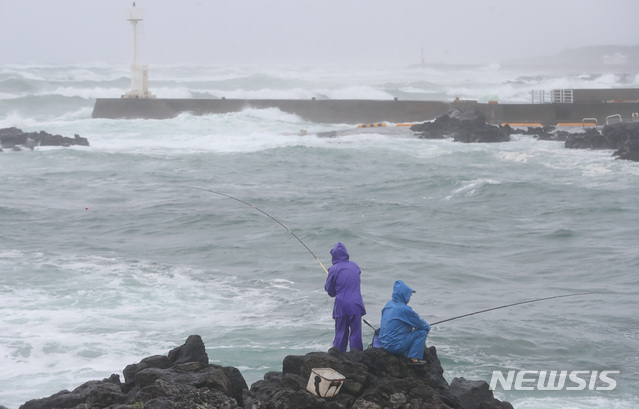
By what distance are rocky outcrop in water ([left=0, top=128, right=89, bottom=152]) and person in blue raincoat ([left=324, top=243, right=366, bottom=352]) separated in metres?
20.7

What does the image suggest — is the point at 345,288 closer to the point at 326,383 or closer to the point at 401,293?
the point at 401,293

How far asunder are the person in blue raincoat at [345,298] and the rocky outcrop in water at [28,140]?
20.7 metres

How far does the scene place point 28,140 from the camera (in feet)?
83.1

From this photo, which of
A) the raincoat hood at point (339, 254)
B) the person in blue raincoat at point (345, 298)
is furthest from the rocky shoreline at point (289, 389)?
the raincoat hood at point (339, 254)

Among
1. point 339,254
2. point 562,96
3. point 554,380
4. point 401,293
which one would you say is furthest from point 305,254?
point 562,96

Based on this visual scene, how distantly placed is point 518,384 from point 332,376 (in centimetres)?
211

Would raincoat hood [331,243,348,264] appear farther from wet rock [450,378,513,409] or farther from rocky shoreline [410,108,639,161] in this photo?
rocky shoreline [410,108,639,161]

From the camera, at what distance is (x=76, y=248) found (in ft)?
35.9

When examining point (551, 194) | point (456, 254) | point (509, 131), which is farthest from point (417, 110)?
point (456, 254)

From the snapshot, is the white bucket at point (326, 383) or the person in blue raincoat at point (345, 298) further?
the person in blue raincoat at point (345, 298)

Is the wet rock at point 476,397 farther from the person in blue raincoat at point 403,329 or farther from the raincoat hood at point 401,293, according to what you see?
the raincoat hood at point 401,293

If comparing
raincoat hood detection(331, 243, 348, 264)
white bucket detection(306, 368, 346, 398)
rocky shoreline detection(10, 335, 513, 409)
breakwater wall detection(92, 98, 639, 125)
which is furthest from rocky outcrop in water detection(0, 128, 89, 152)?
white bucket detection(306, 368, 346, 398)

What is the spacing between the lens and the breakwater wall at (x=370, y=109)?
1144 inches

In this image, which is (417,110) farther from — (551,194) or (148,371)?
(148,371)
